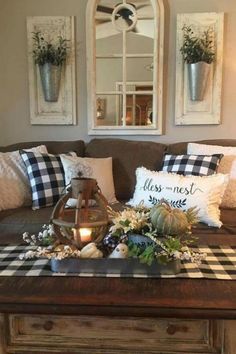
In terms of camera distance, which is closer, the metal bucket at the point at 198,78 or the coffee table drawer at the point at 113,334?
the coffee table drawer at the point at 113,334

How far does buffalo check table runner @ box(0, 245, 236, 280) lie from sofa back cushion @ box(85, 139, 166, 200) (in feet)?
3.97

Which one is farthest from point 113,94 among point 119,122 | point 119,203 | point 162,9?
point 119,203

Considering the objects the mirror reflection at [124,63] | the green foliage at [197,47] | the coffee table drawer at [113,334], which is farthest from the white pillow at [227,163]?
the coffee table drawer at [113,334]

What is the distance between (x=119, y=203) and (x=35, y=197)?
1.92 feet

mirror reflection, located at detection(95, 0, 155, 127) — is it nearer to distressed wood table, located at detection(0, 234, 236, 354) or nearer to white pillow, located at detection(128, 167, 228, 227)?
white pillow, located at detection(128, 167, 228, 227)

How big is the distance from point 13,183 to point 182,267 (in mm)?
1535

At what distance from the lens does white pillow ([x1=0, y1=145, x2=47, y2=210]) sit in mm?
2539

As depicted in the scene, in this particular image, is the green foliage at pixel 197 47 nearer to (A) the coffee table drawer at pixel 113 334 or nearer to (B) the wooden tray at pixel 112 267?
(B) the wooden tray at pixel 112 267

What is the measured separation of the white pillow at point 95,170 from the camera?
2.59 metres

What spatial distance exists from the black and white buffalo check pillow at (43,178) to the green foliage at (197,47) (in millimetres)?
1371

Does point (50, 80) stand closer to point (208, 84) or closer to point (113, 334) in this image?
point (208, 84)

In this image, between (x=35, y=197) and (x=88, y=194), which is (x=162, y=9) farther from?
(x=88, y=194)

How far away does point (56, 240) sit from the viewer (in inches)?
61.9

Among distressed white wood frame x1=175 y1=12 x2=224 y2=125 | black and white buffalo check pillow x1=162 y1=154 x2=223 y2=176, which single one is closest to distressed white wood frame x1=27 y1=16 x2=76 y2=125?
distressed white wood frame x1=175 y1=12 x2=224 y2=125
